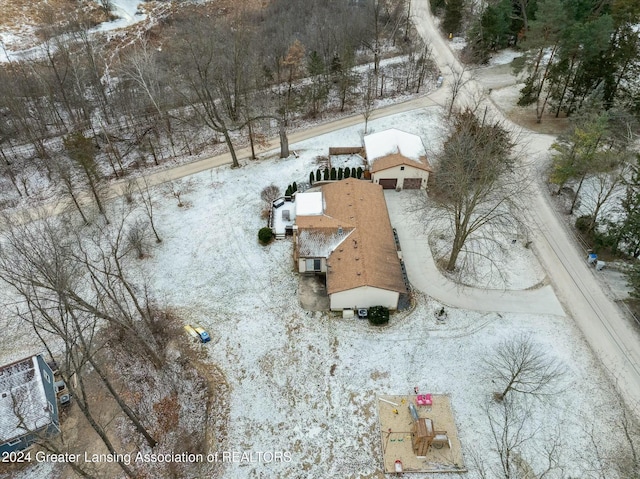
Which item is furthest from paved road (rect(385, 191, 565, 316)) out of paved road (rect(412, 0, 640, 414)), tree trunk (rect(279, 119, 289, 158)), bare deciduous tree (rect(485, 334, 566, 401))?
tree trunk (rect(279, 119, 289, 158))

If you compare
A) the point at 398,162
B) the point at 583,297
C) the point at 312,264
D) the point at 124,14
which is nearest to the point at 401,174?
the point at 398,162

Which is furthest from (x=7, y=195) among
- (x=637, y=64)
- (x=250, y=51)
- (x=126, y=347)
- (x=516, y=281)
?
(x=637, y=64)

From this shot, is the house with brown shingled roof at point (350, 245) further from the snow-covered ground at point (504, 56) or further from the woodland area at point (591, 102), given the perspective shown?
the snow-covered ground at point (504, 56)

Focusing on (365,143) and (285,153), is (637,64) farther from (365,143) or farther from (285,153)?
(285,153)

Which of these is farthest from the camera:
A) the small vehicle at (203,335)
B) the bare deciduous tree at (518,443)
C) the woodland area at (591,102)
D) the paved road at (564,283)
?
the woodland area at (591,102)

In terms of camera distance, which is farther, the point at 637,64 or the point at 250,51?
the point at 250,51

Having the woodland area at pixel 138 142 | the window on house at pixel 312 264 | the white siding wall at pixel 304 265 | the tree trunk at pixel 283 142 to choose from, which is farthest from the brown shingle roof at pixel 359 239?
the woodland area at pixel 138 142
